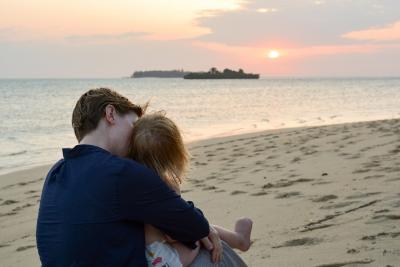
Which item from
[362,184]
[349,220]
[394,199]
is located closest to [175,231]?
[349,220]

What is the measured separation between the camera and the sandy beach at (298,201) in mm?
3514

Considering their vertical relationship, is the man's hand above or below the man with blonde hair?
below

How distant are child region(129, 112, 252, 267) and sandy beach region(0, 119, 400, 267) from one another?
4.37 feet

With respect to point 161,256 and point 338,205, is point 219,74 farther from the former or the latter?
point 161,256

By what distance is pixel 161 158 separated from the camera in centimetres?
223

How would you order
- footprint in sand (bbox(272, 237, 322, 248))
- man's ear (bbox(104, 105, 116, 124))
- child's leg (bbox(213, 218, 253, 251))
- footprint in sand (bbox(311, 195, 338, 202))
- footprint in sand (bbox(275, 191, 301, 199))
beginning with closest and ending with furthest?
1. man's ear (bbox(104, 105, 116, 124))
2. child's leg (bbox(213, 218, 253, 251))
3. footprint in sand (bbox(272, 237, 322, 248))
4. footprint in sand (bbox(311, 195, 338, 202))
5. footprint in sand (bbox(275, 191, 301, 199))

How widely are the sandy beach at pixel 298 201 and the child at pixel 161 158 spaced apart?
4.37ft

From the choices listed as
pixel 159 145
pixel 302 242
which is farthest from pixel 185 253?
pixel 302 242

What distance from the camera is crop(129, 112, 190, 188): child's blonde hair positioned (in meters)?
2.20

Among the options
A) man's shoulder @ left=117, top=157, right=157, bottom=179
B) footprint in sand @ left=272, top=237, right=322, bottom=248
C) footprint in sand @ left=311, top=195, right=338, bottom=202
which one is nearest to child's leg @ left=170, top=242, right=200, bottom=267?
man's shoulder @ left=117, top=157, right=157, bottom=179

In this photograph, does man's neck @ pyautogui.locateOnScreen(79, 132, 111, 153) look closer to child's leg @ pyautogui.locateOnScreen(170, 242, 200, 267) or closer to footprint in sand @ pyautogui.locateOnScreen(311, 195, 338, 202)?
child's leg @ pyautogui.locateOnScreen(170, 242, 200, 267)

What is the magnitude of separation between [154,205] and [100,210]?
0.68 feet

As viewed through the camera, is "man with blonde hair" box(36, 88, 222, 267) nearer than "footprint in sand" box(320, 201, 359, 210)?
Yes

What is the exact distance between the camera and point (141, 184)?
1.99 m
